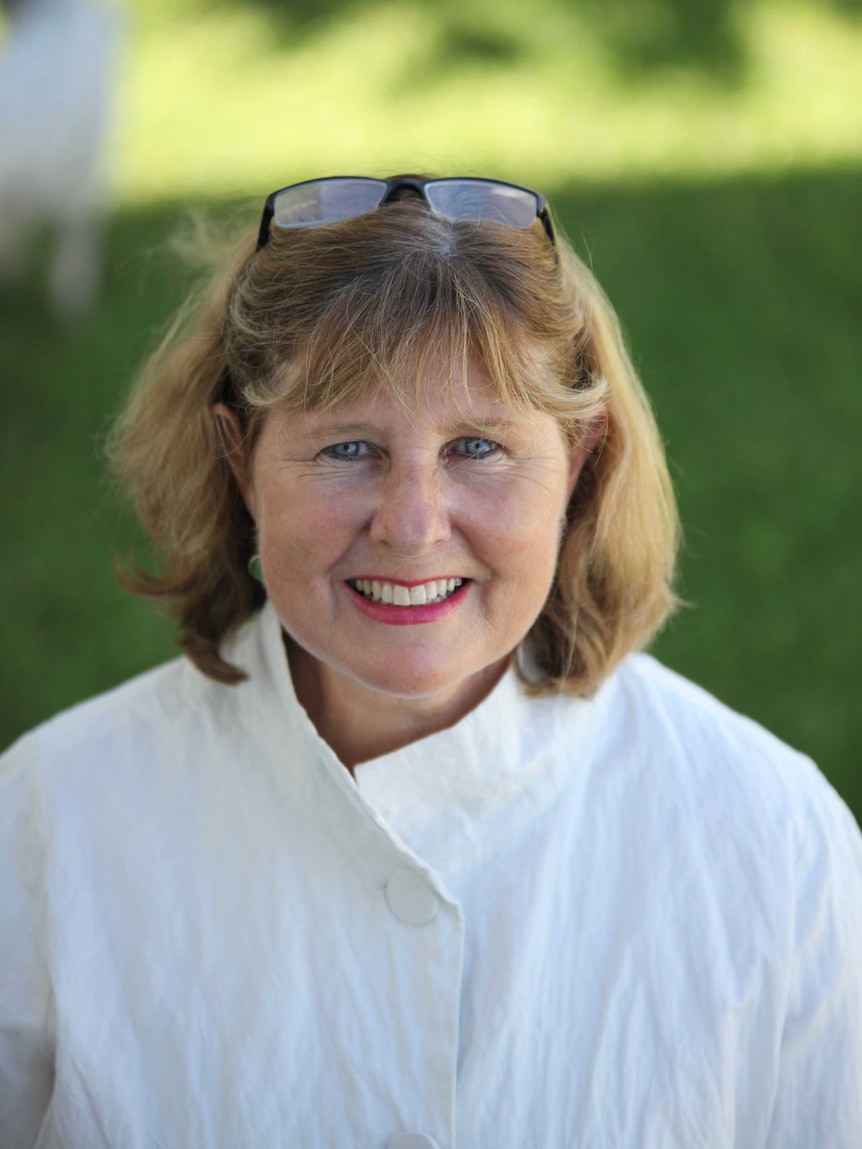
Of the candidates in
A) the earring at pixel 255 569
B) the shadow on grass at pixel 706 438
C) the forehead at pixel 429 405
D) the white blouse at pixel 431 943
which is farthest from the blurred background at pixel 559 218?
the forehead at pixel 429 405

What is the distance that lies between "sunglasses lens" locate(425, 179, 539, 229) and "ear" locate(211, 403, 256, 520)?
0.42 metres

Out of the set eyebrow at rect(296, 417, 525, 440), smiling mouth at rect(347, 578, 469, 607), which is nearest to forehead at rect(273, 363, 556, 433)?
eyebrow at rect(296, 417, 525, 440)

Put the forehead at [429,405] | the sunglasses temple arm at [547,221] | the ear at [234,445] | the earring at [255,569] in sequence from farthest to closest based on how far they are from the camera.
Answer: the earring at [255,569] → the ear at [234,445] → the sunglasses temple arm at [547,221] → the forehead at [429,405]

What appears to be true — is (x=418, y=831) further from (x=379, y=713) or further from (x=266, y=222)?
(x=266, y=222)

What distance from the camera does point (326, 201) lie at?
1749mm

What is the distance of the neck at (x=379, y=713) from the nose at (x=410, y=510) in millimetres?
299

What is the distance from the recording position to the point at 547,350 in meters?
1.76

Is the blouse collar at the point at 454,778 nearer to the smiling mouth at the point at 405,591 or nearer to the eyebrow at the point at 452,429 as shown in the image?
the smiling mouth at the point at 405,591

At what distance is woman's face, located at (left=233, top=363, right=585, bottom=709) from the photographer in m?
1.68

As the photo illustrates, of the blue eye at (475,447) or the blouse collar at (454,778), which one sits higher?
the blue eye at (475,447)

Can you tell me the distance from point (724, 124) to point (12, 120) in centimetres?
293

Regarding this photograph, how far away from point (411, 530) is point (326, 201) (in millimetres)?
456

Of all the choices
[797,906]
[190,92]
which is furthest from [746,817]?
[190,92]

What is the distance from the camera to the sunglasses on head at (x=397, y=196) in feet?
5.74
